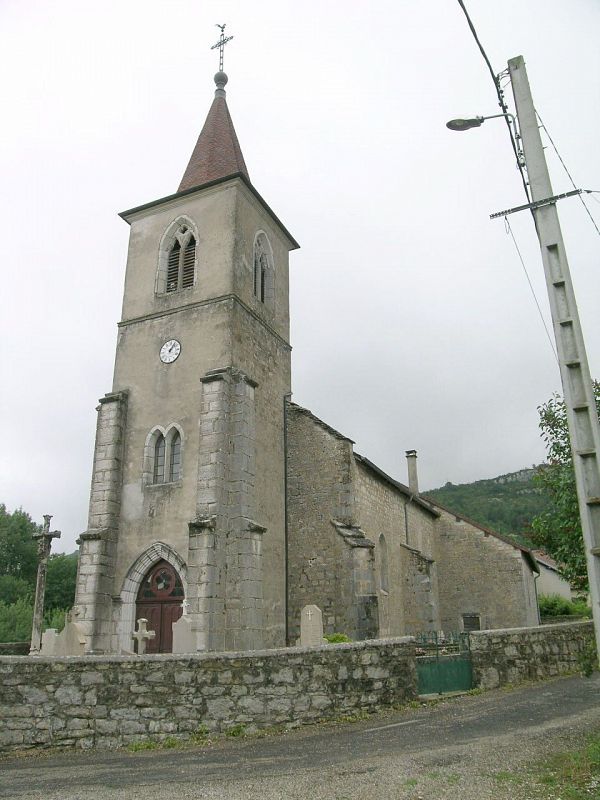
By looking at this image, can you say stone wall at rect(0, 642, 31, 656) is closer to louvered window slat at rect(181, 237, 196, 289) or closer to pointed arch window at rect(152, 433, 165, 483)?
pointed arch window at rect(152, 433, 165, 483)

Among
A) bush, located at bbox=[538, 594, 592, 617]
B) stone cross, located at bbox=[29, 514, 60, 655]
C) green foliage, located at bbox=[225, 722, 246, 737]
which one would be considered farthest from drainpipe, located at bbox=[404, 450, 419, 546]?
green foliage, located at bbox=[225, 722, 246, 737]

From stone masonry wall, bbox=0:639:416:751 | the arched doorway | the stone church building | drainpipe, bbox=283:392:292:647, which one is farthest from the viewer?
drainpipe, bbox=283:392:292:647

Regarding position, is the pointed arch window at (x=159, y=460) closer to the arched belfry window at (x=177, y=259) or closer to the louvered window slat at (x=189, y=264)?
the arched belfry window at (x=177, y=259)

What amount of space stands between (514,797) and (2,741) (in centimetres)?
655

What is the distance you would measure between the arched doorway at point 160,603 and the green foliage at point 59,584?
115ft

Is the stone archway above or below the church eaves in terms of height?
below

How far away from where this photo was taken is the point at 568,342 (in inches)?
285

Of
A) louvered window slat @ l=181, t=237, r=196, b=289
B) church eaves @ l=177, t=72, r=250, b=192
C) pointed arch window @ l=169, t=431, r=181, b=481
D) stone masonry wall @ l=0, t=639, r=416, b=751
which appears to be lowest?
stone masonry wall @ l=0, t=639, r=416, b=751

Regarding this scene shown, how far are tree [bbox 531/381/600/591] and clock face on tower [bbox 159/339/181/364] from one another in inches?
429

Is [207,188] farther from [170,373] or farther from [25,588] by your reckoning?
[25,588]

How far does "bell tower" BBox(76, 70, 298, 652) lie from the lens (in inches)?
600

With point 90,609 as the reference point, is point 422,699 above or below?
below

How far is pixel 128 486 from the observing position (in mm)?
17266

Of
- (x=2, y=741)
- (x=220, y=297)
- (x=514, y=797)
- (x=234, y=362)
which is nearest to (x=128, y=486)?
(x=234, y=362)
